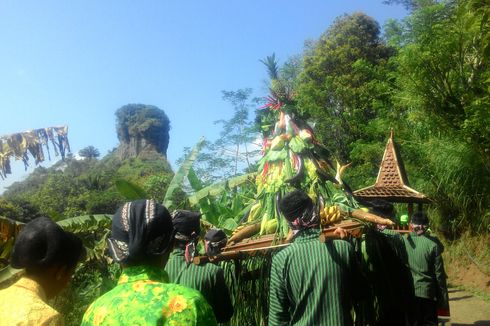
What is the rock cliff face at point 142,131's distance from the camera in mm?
74062

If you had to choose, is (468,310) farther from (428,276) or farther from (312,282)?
(312,282)

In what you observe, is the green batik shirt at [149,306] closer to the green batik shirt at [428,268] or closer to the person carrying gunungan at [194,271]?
the person carrying gunungan at [194,271]

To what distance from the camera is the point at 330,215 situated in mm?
Answer: 4199

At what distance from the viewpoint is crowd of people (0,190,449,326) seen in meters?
1.80

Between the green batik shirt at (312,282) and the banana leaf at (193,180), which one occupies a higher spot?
the banana leaf at (193,180)

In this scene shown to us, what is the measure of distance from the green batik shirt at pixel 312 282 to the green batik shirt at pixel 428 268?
3.09 m

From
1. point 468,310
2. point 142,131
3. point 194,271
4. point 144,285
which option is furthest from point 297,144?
point 142,131

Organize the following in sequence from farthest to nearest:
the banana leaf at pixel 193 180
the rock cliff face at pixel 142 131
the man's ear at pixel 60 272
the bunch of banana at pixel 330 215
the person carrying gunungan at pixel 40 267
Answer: the rock cliff face at pixel 142 131 < the banana leaf at pixel 193 180 < the bunch of banana at pixel 330 215 < the man's ear at pixel 60 272 < the person carrying gunungan at pixel 40 267

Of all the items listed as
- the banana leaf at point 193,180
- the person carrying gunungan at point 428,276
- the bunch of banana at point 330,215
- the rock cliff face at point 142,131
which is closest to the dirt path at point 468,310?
the person carrying gunungan at point 428,276

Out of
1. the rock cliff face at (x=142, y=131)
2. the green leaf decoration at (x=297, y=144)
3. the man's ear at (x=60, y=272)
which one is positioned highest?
the rock cliff face at (x=142, y=131)

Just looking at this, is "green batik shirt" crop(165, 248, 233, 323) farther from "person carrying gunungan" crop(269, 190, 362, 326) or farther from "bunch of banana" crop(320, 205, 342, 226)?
"bunch of banana" crop(320, 205, 342, 226)

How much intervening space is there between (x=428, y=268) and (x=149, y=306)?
5.06 m

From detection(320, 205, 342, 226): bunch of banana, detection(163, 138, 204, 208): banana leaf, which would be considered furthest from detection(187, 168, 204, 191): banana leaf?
detection(320, 205, 342, 226): bunch of banana

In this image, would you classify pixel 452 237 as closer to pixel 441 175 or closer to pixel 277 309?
pixel 441 175
